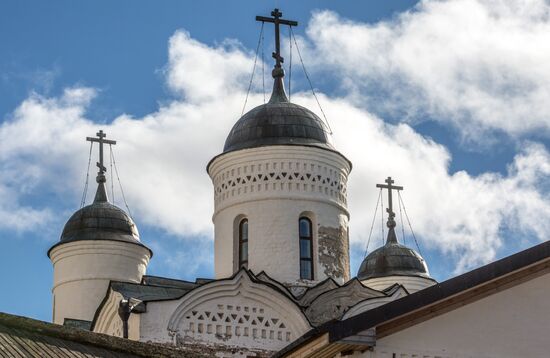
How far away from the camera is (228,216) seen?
2098 cm

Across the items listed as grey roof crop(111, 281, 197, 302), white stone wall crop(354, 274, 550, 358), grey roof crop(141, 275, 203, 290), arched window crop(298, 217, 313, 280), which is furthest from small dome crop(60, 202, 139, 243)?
white stone wall crop(354, 274, 550, 358)

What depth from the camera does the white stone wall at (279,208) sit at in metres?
20.4

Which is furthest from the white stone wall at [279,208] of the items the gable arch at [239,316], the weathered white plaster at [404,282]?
the weathered white plaster at [404,282]

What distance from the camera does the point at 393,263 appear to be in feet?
82.8

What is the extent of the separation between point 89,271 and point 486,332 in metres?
14.3

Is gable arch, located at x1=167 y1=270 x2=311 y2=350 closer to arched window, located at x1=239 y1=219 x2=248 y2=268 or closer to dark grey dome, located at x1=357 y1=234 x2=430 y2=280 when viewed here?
arched window, located at x1=239 y1=219 x2=248 y2=268

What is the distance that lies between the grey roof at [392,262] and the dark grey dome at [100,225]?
16.7 feet

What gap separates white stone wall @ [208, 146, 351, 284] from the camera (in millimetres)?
20422

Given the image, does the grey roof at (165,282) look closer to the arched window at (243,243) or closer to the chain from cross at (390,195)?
the arched window at (243,243)

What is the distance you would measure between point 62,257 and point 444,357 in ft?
48.9

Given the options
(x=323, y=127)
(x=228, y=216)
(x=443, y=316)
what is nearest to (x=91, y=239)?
(x=228, y=216)

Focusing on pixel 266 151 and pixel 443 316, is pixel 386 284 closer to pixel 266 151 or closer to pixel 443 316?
pixel 266 151

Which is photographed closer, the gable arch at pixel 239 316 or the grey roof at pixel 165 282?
the gable arch at pixel 239 316

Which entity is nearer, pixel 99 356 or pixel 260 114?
pixel 99 356
